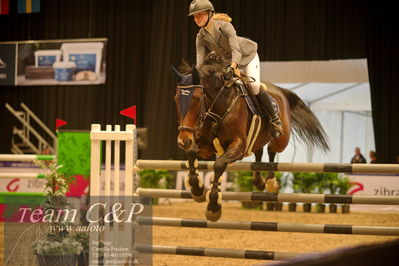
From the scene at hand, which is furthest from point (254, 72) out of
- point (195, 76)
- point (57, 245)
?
point (57, 245)

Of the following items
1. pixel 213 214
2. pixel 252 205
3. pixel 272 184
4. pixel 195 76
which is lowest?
pixel 252 205

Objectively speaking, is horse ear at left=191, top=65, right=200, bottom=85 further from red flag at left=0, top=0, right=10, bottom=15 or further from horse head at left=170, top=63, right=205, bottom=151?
red flag at left=0, top=0, right=10, bottom=15

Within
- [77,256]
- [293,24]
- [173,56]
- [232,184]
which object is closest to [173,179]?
[232,184]

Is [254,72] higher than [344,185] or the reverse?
higher

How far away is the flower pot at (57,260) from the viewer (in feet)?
10.9

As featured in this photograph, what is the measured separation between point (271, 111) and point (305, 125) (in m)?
0.62

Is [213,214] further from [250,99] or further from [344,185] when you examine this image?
[344,185]

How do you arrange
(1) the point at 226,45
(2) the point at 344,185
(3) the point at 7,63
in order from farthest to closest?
(3) the point at 7,63 < (2) the point at 344,185 < (1) the point at 226,45

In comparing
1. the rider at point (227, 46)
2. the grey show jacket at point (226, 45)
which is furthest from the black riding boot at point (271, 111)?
the grey show jacket at point (226, 45)

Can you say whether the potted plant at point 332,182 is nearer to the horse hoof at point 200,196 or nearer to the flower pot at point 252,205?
the flower pot at point 252,205

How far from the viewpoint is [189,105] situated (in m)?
3.34

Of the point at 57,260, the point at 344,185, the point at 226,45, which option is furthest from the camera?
the point at 344,185

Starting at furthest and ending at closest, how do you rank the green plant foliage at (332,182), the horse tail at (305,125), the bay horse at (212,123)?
the green plant foliage at (332,182)
the horse tail at (305,125)
the bay horse at (212,123)

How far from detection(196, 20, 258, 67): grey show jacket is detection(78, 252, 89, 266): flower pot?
148cm
